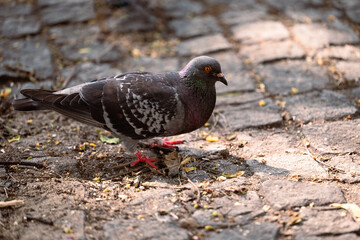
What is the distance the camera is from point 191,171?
3.69m

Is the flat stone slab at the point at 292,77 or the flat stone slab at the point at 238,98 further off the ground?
the flat stone slab at the point at 292,77

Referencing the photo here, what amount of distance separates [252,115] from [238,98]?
1.32ft

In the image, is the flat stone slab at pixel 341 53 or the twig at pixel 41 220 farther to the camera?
the flat stone slab at pixel 341 53

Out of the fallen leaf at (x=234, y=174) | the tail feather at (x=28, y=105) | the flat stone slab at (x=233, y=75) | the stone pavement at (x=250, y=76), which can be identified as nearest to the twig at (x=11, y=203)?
the stone pavement at (x=250, y=76)

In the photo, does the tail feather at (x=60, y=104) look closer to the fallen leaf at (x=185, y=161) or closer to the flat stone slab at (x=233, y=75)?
the fallen leaf at (x=185, y=161)

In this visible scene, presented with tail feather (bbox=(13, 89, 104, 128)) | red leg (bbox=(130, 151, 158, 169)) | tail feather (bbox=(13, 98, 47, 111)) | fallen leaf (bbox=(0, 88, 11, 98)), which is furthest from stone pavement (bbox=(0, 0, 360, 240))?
tail feather (bbox=(13, 98, 47, 111))

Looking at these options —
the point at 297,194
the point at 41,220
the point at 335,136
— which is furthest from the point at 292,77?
the point at 41,220

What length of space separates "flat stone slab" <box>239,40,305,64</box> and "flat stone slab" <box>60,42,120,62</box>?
5.91 ft

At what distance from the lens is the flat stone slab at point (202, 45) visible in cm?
577

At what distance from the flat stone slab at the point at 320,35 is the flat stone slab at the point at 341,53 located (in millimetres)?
130

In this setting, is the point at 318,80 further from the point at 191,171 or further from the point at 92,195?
the point at 92,195

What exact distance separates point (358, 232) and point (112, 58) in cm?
396

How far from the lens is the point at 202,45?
232 inches

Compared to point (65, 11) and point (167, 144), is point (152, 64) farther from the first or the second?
point (65, 11)
